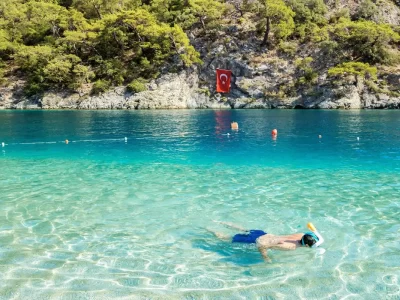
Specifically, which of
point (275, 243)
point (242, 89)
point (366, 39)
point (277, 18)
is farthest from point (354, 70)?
point (275, 243)

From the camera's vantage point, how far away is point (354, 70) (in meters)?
57.4

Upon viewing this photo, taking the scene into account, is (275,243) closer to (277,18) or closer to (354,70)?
(354,70)

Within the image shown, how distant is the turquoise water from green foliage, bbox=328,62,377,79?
4066cm

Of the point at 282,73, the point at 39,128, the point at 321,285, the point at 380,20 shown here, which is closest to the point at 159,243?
the point at 321,285

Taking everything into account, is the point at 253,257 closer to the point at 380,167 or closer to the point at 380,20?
the point at 380,167

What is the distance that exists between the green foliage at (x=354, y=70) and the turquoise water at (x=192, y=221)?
1601 inches

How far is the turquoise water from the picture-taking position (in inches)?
266

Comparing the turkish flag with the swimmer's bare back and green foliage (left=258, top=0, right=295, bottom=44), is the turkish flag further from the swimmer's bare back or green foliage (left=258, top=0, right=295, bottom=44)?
the swimmer's bare back

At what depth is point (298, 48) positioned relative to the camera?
68062mm

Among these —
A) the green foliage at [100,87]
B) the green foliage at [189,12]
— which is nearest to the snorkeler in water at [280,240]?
the green foliage at [100,87]

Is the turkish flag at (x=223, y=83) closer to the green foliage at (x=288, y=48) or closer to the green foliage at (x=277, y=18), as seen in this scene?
the green foliage at (x=277, y=18)

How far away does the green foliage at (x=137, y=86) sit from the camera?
63.8 m

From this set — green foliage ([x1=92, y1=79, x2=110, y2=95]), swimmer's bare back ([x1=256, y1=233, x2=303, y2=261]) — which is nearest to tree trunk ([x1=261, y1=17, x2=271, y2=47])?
green foliage ([x1=92, y1=79, x2=110, y2=95])

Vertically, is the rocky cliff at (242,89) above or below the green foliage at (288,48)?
below
